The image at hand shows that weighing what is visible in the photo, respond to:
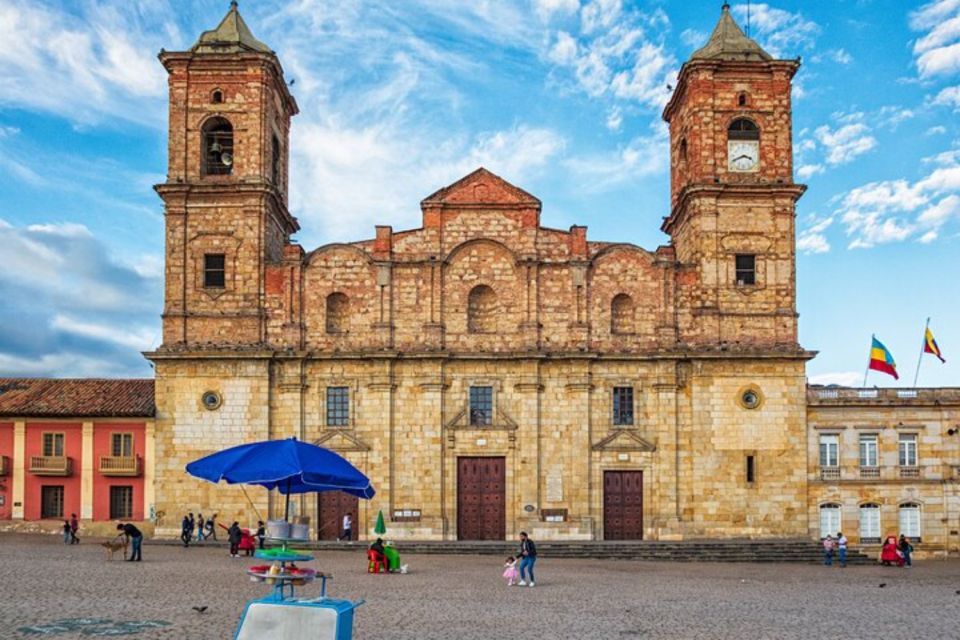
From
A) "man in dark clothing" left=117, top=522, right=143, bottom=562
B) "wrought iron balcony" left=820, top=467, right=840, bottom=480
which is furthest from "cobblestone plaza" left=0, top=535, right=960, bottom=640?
"wrought iron balcony" left=820, top=467, right=840, bottom=480

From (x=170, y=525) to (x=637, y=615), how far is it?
24710 mm

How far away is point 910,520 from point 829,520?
3215mm

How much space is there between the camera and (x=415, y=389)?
4262 cm

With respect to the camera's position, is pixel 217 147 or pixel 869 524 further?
pixel 217 147

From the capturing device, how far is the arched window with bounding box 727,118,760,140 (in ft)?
145

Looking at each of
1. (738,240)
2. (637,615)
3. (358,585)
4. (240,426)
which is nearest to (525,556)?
(358,585)

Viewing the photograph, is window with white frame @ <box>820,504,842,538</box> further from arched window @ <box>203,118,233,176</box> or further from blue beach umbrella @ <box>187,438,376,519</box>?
blue beach umbrella @ <box>187,438,376,519</box>

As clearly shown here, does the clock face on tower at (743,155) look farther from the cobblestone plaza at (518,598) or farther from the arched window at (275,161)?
the arched window at (275,161)

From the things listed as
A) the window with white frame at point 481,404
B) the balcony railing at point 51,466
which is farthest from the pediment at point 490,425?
the balcony railing at point 51,466

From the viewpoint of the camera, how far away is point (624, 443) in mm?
42469

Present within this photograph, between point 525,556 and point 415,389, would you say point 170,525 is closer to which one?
point 415,389

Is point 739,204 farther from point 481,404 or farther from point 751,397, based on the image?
point 481,404

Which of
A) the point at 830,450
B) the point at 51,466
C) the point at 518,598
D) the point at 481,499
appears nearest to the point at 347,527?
the point at 481,499

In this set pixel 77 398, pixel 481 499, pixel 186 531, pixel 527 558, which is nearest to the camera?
pixel 527 558
